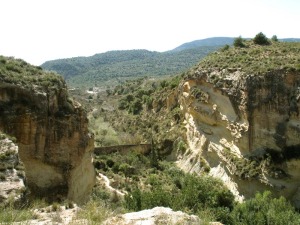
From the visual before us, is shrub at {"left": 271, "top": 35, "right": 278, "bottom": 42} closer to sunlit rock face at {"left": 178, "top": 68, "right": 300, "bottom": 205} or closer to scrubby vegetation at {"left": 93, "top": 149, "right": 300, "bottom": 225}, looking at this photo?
sunlit rock face at {"left": 178, "top": 68, "right": 300, "bottom": 205}

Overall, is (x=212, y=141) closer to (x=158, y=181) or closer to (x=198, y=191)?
(x=158, y=181)

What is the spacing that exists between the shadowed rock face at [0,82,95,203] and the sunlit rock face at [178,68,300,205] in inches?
771

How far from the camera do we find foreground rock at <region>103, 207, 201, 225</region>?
29.1 ft

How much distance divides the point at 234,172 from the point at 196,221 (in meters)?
29.5

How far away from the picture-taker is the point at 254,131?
3775 cm

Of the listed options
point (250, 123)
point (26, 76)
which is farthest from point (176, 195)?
point (26, 76)

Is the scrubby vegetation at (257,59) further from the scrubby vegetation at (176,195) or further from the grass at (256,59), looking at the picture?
the scrubby vegetation at (176,195)

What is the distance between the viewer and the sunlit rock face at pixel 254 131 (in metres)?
36.5

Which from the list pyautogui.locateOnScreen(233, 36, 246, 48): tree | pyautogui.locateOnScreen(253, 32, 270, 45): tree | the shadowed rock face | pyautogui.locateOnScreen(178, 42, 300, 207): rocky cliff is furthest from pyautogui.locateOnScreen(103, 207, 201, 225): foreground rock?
pyautogui.locateOnScreen(253, 32, 270, 45): tree

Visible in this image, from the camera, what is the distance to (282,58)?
41156 millimetres

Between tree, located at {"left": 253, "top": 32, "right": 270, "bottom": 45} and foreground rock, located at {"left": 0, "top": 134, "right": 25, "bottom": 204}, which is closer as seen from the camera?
foreground rock, located at {"left": 0, "top": 134, "right": 25, "bottom": 204}

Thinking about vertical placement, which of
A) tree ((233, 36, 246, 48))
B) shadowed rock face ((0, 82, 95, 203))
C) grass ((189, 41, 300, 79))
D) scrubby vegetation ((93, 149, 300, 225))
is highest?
tree ((233, 36, 246, 48))

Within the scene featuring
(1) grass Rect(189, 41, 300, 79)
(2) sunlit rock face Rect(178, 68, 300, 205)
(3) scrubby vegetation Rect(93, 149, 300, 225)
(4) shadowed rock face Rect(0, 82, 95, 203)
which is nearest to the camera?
(4) shadowed rock face Rect(0, 82, 95, 203)

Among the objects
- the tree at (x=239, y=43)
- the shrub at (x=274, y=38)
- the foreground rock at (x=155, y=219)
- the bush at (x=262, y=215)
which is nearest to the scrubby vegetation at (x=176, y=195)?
the bush at (x=262, y=215)
